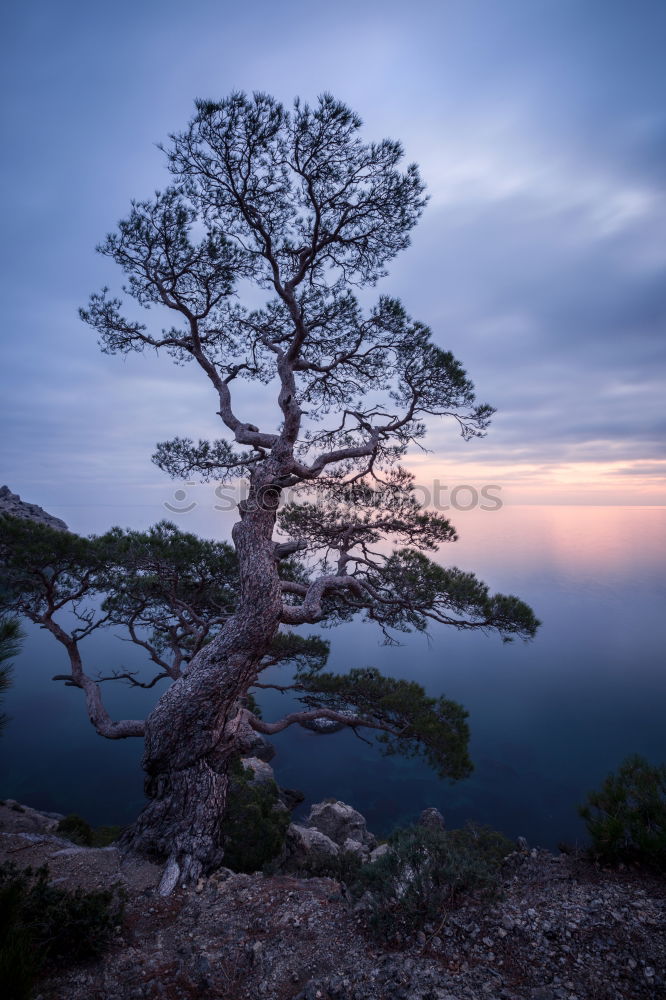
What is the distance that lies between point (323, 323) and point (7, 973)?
646 centimetres

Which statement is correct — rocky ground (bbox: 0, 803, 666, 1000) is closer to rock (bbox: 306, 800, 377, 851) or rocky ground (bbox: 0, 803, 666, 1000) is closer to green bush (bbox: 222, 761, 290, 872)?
green bush (bbox: 222, 761, 290, 872)

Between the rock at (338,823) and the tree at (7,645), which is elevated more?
the tree at (7,645)

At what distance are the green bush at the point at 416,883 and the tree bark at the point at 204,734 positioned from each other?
217 centimetres

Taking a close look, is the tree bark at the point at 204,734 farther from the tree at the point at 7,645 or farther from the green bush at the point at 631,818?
the green bush at the point at 631,818

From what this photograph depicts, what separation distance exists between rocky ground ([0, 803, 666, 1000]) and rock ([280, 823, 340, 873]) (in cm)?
200

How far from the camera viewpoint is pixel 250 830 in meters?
6.28

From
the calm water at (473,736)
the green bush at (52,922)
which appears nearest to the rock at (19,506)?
the calm water at (473,736)

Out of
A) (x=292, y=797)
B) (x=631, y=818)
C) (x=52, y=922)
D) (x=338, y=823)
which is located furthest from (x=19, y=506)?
(x=631, y=818)

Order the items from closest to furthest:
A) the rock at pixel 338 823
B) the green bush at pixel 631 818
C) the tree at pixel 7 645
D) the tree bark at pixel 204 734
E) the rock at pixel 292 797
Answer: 1. the green bush at pixel 631 818
2. the tree at pixel 7 645
3. the tree bark at pixel 204 734
4. the rock at pixel 338 823
5. the rock at pixel 292 797

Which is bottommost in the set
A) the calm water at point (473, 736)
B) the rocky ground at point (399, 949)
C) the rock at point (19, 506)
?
the calm water at point (473, 736)

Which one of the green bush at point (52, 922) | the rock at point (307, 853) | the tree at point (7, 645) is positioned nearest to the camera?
the green bush at point (52, 922)

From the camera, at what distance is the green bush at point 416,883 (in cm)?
292

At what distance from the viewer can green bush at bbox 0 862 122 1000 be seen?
2.36 meters

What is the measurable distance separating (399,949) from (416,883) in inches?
14.0
